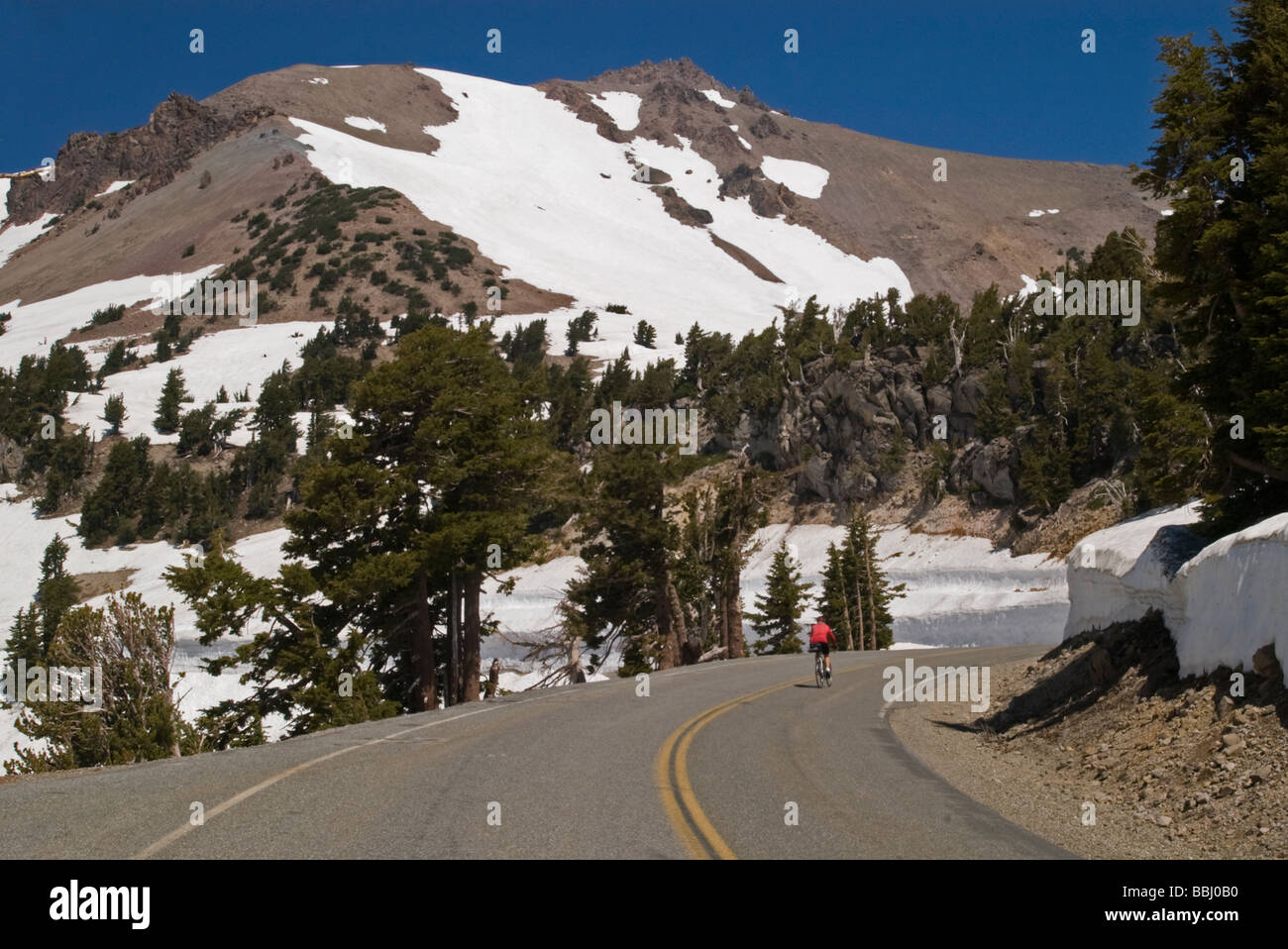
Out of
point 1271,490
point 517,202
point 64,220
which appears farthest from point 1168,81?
point 64,220

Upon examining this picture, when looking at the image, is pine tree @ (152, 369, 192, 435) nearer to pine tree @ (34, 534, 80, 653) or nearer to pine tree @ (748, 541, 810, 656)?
pine tree @ (34, 534, 80, 653)

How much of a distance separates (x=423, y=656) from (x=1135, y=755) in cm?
1870

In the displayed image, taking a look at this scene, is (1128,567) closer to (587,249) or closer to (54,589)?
(54,589)

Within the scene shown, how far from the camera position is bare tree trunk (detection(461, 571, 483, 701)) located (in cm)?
2666

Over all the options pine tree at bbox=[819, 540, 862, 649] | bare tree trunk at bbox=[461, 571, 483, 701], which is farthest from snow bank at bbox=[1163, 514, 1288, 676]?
pine tree at bbox=[819, 540, 862, 649]

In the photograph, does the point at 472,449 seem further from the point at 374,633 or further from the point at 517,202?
the point at 517,202

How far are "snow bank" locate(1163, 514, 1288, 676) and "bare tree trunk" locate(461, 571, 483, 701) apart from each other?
17.8m

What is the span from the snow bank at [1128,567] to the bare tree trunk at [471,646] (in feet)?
48.8

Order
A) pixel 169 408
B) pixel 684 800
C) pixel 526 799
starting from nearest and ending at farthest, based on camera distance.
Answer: pixel 526 799 < pixel 684 800 < pixel 169 408

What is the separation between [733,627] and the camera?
40312mm

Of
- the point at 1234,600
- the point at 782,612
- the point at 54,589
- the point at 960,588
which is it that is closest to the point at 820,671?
the point at 1234,600

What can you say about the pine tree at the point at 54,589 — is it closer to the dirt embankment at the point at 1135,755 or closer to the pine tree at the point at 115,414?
the pine tree at the point at 115,414

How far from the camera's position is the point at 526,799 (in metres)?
9.31
